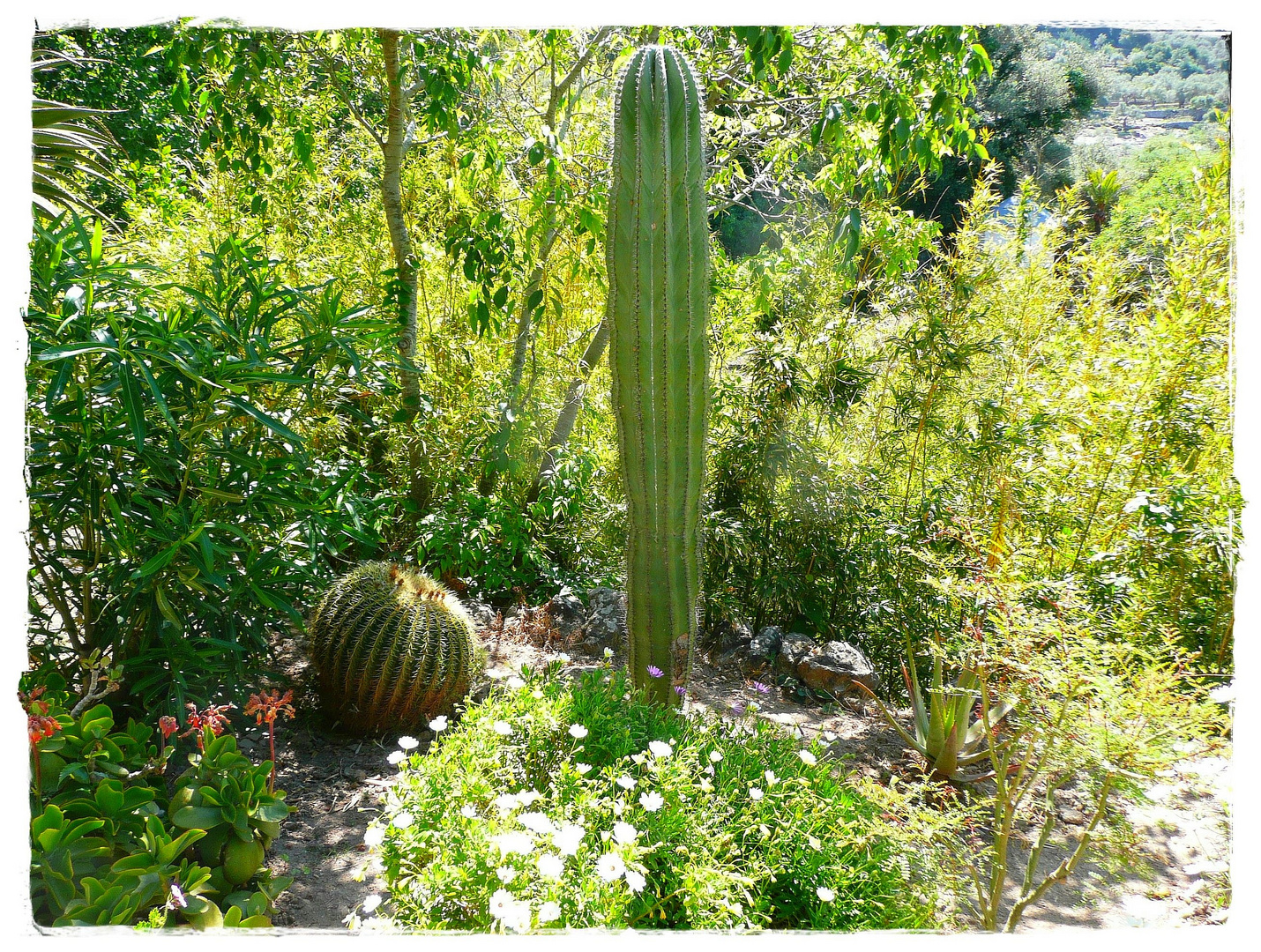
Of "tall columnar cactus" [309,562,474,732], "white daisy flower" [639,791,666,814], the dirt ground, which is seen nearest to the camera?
"white daisy flower" [639,791,666,814]

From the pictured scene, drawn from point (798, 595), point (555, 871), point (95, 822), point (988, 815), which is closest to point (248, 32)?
point (95, 822)

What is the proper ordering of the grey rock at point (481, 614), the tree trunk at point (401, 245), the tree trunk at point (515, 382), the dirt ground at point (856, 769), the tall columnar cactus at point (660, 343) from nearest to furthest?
the dirt ground at point (856, 769)
the tall columnar cactus at point (660, 343)
the tree trunk at point (401, 245)
the grey rock at point (481, 614)
the tree trunk at point (515, 382)

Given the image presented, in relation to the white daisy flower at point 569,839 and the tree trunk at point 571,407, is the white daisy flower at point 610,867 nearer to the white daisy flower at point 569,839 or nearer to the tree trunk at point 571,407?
the white daisy flower at point 569,839

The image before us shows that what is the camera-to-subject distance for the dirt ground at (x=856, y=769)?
4.92 feet

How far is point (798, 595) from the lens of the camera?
10.2 ft

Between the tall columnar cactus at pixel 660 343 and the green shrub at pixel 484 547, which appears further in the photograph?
the green shrub at pixel 484 547

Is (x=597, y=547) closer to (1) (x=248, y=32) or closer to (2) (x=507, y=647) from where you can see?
(2) (x=507, y=647)

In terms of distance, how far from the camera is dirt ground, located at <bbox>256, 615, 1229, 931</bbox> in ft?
4.92

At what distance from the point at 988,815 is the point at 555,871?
5.27ft

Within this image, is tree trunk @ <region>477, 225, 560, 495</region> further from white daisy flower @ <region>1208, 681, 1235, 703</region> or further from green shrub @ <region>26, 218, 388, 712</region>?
white daisy flower @ <region>1208, 681, 1235, 703</region>

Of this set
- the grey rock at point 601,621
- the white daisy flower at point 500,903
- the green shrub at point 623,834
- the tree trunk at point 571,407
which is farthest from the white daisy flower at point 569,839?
the tree trunk at point 571,407

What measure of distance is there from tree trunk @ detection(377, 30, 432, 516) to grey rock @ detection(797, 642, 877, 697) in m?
1.80

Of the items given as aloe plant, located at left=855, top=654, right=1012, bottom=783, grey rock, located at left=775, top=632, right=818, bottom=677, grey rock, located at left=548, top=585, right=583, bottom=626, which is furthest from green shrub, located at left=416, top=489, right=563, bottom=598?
aloe plant, located at left=855, top=654, right=1012, bottom=783

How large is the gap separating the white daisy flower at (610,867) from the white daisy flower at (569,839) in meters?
0.05
